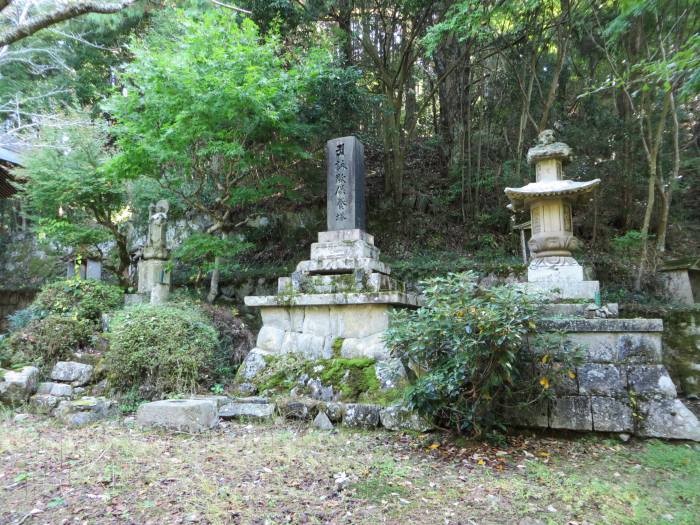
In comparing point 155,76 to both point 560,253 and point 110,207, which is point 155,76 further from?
point 560,253

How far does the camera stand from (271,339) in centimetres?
606

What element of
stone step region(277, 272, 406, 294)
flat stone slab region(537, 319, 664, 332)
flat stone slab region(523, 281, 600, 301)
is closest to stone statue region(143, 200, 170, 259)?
stone step region(277, 272, 406, 294)

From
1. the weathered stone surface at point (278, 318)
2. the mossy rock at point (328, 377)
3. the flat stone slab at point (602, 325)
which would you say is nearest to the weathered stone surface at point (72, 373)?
the mossy rock at point (328, 377)

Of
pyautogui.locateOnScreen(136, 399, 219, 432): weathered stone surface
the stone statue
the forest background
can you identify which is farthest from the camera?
the stone statue

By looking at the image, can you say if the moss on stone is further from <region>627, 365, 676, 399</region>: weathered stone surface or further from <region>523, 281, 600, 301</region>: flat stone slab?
<region>627, 365, 676, 399</region>: weathered stone surface

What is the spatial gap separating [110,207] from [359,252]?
6109 mm

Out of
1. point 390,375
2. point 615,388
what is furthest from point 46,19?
point 615,388

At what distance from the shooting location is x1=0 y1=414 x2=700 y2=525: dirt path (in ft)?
8.89

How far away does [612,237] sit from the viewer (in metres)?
9.92

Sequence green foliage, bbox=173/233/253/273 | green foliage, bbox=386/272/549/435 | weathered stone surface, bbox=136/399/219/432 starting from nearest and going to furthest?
green foliage, bbox=386/272/549/435 < weathered stone surface, bbox=136/399/219/432 < green foliage, bbox=173/233/253/273

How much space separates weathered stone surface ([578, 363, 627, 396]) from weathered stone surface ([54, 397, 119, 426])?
530 centimetres

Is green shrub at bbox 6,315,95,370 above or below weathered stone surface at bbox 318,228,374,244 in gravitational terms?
below

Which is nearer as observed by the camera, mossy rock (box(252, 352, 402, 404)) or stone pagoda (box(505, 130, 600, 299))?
mossy rock (box(252, 352, 402, 404))

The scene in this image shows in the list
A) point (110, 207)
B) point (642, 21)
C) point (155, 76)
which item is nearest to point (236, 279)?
point (110, 207)
